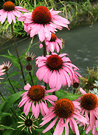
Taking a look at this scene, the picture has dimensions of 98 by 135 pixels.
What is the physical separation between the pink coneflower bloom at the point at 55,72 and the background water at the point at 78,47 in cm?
119

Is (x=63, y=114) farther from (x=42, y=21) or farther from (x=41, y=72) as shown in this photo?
(x=42, y=21)

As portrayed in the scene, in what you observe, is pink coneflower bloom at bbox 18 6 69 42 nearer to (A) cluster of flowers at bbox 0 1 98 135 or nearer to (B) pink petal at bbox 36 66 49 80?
(A) cluster of flowers at bbox 0 1 98 135

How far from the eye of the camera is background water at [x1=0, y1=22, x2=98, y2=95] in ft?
6.52

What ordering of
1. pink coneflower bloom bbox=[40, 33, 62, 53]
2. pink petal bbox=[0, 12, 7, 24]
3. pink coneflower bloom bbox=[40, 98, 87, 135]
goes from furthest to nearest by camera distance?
pink coneflower bloom bbox=[40, 33, 62, 53], pink petal bbox=[0, 12, 7, 24], pink coneflower bloom bbox=[40, 98, 87, 135]

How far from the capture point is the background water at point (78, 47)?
6.52ft

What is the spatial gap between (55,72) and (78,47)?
1920 mm

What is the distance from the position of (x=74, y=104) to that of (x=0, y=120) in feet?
1.48

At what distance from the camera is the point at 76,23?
3.08m

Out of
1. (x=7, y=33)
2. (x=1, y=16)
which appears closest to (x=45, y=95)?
(x=1, y=16)

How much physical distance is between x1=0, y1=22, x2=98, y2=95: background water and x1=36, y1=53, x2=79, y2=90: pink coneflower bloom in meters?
1.19

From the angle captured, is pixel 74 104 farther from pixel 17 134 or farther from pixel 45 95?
pixel 17 134

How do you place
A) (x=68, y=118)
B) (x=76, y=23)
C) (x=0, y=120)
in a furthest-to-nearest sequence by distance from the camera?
(x=76, y=23), (x=0, y=120), (x=68, y=118)

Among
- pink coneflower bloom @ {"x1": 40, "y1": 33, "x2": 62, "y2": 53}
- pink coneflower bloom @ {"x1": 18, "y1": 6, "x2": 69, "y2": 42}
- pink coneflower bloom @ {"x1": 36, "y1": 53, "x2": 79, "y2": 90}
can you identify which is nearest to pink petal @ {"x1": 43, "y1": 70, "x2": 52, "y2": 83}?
pink coneflower bloom @ {"x1": 36, "y1": 53, "x2": 79, "y2": 90}

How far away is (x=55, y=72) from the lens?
1.66 feet
